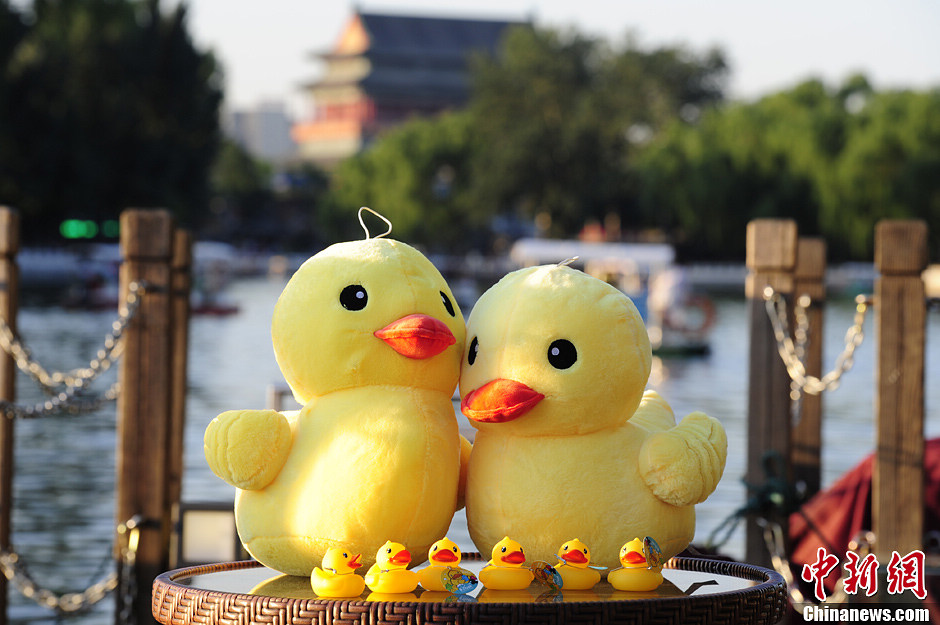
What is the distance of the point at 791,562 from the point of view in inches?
210

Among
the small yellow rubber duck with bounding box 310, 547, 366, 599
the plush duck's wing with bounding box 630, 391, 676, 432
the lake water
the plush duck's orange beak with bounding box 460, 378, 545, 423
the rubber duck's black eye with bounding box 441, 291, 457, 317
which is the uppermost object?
the rubber duck's black eye with bounding box 441, 291, 457, 317

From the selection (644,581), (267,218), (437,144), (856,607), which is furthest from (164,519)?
(267,218)

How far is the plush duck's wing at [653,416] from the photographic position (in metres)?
2.67

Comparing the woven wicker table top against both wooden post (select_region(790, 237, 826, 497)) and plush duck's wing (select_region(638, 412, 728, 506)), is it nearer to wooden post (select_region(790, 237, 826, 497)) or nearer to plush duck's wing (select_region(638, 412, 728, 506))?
plush duck's wing (select_region(638, 412, 728, 506))

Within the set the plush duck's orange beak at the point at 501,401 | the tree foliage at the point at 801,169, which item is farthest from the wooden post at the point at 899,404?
the tree foliage at the point at 801,169

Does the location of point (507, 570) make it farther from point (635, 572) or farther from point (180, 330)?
point (180, 330)

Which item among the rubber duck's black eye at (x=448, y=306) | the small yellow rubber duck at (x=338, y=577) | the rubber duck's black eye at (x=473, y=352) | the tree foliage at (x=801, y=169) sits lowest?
the small yellow rubber duck at (x=338, y=577)

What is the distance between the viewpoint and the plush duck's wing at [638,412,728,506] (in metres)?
2.49

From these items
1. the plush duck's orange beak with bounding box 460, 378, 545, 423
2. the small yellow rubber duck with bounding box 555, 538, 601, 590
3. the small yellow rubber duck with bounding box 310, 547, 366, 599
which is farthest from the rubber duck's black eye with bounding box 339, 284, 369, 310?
the small yellow rubber duck with bounding box 555, 538, 601, 590

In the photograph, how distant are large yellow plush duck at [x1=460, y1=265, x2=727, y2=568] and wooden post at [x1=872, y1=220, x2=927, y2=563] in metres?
2.35

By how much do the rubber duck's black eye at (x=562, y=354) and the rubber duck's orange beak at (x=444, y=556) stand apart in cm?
41

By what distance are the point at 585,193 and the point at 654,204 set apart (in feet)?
11.4

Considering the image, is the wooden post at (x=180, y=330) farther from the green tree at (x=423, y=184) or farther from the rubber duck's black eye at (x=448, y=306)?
the green tree at (x=423, y=184)

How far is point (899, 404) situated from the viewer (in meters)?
4.70
